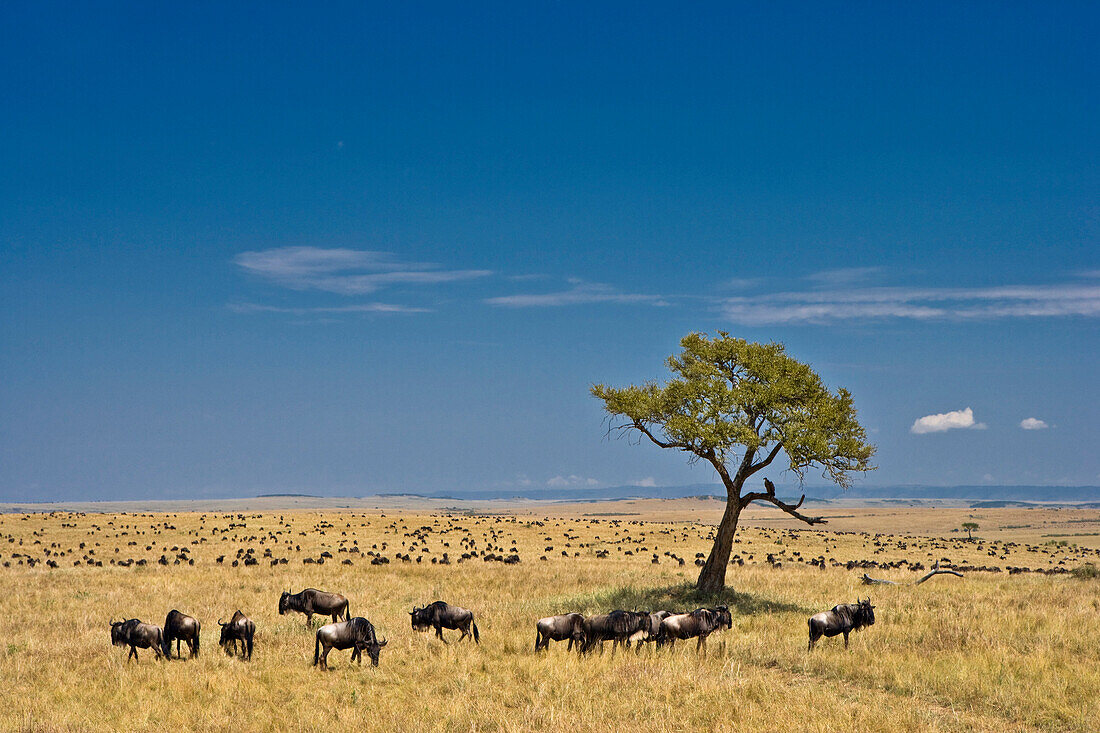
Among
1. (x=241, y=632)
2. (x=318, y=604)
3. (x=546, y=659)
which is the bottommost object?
(x=318, y=604)

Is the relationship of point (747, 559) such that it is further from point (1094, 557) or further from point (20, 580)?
point (20, 580)

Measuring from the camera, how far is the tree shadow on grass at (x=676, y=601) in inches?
946

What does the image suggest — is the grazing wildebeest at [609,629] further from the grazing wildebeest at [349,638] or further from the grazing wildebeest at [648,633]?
the grazing wildebeest at [349,638]

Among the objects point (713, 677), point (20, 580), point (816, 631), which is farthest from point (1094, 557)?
point (20, 580)

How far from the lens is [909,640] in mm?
18422

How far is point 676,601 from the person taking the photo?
2578cm

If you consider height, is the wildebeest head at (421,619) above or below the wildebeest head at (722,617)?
below

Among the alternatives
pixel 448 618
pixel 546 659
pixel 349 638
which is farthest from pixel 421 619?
pixel 546 659

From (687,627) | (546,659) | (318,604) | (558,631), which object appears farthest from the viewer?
(318,604)

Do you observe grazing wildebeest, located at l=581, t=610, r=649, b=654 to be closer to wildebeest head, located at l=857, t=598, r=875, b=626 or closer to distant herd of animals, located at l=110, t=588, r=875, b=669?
distant herd of animals, located at l=110, t=588, r=875, b=669

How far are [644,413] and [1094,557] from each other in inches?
2211

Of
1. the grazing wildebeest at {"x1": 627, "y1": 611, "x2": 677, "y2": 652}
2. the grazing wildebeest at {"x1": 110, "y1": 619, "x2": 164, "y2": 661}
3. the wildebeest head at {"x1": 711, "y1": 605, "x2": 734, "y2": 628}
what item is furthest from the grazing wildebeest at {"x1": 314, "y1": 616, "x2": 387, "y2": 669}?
the wildebeest head at {"x1": 711, "y1": 605, "x2": 734, "y2": 628}

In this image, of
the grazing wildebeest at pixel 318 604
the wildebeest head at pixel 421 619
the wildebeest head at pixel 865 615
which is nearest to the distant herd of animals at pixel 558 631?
the wildebeest head at pixel 865 615

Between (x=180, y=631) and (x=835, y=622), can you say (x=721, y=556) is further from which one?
(x=180, y=631)
